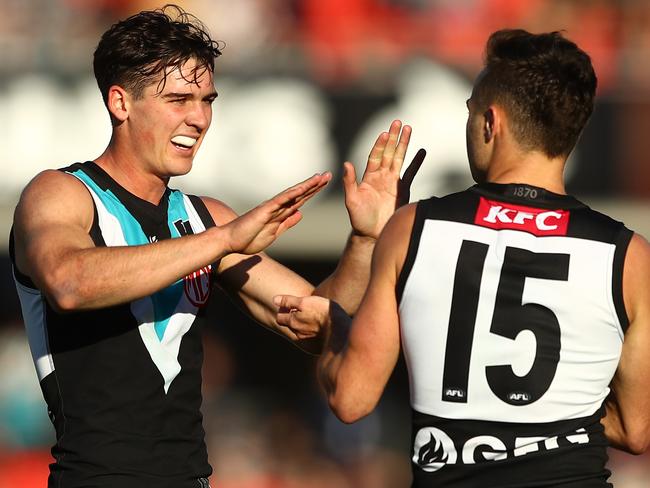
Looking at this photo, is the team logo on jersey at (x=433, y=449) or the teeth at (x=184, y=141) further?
the teeth at (x=184, y=141)

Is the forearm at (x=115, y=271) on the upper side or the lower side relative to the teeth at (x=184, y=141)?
lower

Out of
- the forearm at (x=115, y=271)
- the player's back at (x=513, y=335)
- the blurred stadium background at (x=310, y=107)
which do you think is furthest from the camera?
the blurred stadium background at (x=310, y=107)

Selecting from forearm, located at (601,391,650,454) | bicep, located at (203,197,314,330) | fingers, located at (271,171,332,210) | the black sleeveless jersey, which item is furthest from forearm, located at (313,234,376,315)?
forearm, located at (601,391,650,454)

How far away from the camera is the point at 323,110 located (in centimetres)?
1012

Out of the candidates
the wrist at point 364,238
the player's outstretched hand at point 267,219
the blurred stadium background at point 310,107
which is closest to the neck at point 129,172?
the player's outstretched hand at point 267,219

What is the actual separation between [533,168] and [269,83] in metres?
6.64

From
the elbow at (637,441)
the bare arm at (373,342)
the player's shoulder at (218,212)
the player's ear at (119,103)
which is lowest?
the elbow at (637,441)

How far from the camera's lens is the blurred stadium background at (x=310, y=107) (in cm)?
1005

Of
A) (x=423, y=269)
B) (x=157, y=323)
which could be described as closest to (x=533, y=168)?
(x=423, y=269)

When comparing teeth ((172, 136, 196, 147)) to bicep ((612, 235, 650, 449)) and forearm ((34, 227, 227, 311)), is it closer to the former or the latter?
forearm ((34, 227, 227, 311))

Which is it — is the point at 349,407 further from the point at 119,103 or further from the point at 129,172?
the point at 119,103

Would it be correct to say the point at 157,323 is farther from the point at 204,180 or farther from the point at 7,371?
the point at 7,371

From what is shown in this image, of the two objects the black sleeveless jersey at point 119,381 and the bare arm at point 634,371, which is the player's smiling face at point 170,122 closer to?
the black sleeveless jersey at point 119,381

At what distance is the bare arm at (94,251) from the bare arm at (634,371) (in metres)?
1.17
